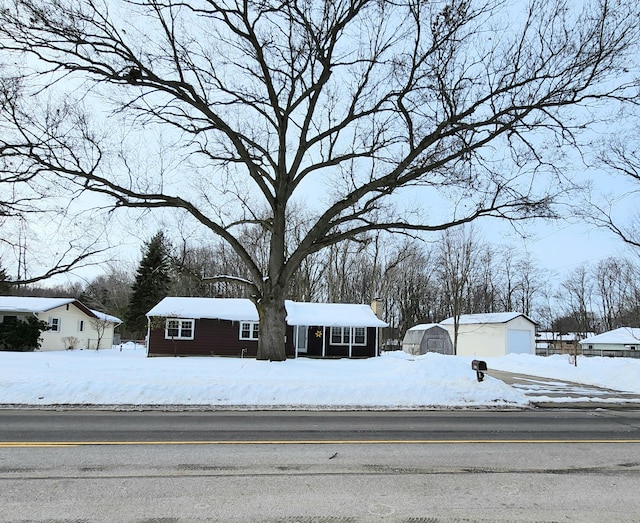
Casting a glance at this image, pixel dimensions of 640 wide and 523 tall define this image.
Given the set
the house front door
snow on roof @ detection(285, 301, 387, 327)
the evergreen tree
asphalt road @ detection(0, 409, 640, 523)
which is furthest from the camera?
the evergreen tree

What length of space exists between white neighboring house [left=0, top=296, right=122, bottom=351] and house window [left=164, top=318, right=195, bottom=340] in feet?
38.2

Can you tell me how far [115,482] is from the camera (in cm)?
536

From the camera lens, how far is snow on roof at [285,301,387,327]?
102ft

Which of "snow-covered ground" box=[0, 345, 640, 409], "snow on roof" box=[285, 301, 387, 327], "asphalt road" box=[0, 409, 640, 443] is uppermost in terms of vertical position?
"snow on roof" box=[285, 301, 387, 327]

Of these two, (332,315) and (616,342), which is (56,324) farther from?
(616,342)

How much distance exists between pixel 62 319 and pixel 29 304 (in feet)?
11.2

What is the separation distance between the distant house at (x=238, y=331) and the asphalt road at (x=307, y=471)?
21.0 meters

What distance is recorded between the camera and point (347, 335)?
3259cm

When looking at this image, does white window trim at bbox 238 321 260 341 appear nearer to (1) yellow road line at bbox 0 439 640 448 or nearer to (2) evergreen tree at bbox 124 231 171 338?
(1) yellow road line at bbox 0 439 640 448

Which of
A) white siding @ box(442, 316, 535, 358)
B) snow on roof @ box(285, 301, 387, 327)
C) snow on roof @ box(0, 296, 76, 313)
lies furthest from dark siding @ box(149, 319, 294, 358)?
white siding @ box(442, 316, 535, 358)

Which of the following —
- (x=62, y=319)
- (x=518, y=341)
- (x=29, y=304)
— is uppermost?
(x=29, y=304)

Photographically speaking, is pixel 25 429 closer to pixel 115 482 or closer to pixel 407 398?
pixel 115 482

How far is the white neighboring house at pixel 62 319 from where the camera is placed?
35500 mm

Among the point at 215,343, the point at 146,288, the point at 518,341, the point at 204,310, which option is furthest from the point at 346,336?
the point at 146,288
